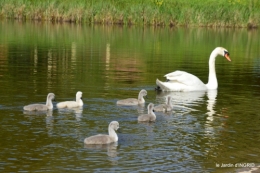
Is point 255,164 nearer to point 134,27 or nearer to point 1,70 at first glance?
point 1,70

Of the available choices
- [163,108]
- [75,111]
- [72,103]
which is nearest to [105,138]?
[75,111]

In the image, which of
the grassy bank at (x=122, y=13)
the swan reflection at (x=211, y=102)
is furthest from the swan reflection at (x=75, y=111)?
the grassy bank at (x=122, y=13)

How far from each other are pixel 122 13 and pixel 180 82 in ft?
117

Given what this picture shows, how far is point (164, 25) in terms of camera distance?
57438 mm

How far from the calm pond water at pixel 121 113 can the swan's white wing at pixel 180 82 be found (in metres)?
0.37

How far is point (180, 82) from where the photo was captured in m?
21.6

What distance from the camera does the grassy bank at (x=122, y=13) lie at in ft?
184

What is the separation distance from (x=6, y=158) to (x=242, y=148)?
5.02m

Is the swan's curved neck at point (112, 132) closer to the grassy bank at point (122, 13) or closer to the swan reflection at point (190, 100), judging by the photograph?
the swan reflection at point (190, 100)

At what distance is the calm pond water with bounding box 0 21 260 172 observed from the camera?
477 inches

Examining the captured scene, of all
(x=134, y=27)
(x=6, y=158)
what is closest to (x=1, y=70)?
(x=6, y=158)

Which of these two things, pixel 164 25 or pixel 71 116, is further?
pixel 164 25

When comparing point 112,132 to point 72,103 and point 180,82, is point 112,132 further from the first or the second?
point 180,82

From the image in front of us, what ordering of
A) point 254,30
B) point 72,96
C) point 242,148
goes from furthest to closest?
point 254,30 → point 72,96 → point 242,148
